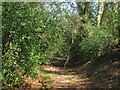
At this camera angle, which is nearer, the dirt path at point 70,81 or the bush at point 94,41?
the dirt path at point 70,81

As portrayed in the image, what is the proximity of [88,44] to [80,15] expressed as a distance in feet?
18.9

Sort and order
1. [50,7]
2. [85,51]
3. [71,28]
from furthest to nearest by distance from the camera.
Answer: [71,28] < [85,51] < [50,7]

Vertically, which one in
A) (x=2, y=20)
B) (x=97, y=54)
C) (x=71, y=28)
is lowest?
(x=97, y=54)

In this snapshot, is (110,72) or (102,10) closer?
(110,72)

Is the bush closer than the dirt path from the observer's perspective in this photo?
No

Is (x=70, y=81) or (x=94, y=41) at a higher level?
(x=94, y=41)

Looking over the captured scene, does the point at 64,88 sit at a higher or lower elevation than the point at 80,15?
lower

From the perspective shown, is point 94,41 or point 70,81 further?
point 94,41

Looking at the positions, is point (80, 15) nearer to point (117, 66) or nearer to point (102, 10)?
point (102, 10)

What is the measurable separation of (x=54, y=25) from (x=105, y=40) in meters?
11.6

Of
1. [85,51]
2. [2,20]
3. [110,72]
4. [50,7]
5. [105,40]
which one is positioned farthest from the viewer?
[85,51]

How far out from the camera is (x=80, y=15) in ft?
102

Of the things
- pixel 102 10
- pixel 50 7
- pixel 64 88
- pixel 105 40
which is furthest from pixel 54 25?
pixel 102 10

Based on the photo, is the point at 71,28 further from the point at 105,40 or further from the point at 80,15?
the point at 105,40
